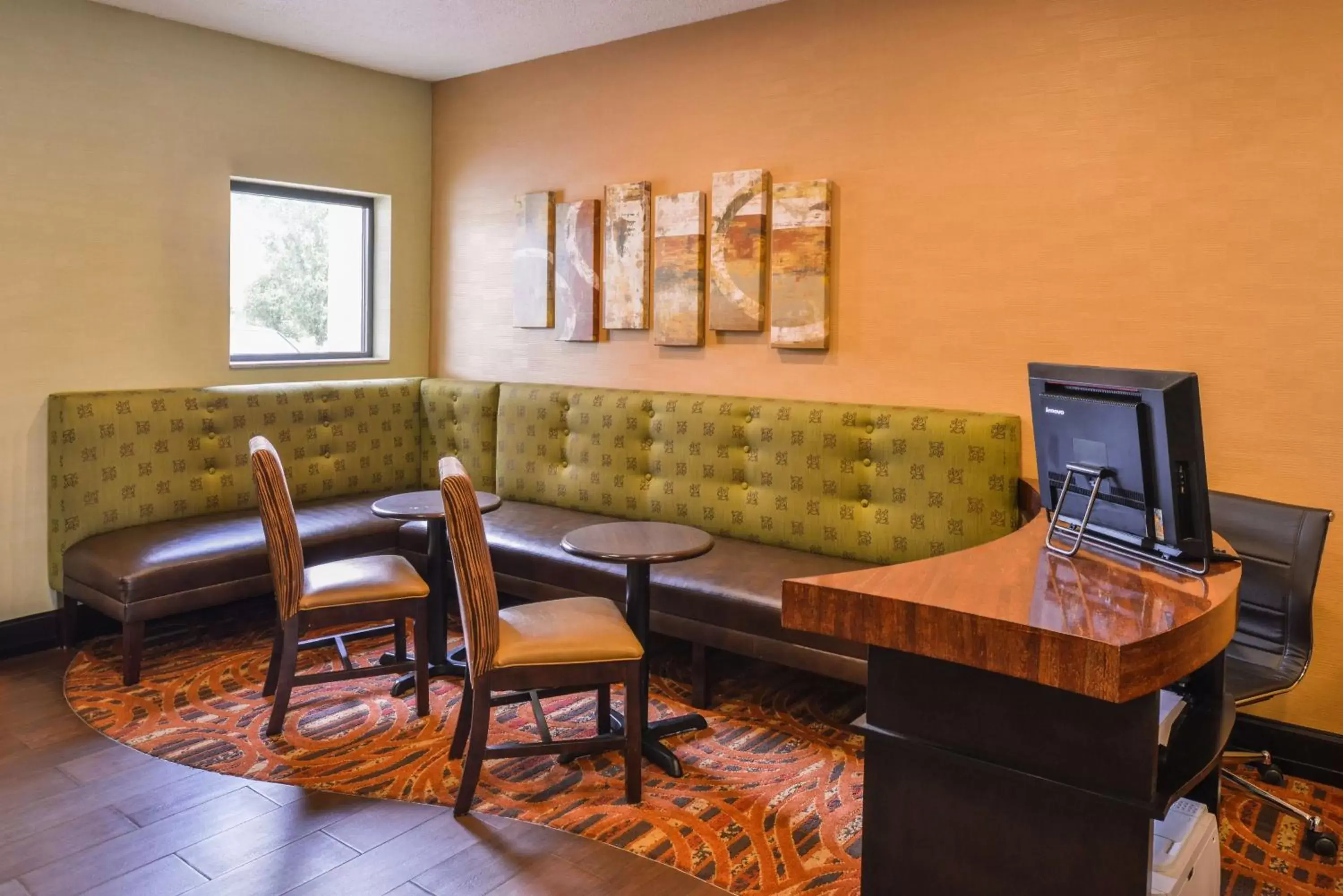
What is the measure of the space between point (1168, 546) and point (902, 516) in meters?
1.71

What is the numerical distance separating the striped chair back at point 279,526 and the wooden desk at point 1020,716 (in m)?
1.97

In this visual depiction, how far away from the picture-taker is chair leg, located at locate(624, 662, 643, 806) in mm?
2762

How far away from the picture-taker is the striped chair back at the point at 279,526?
3.14 meters

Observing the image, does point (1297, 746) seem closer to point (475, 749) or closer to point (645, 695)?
point (645, 695)

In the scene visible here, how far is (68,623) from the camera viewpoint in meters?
4.07

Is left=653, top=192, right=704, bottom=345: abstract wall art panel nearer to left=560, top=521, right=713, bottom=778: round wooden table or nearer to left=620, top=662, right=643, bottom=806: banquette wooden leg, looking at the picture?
left=560, top=521, right=713, bottom=778: round wooden table

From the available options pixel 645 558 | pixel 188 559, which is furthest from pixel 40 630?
pixel 645 558

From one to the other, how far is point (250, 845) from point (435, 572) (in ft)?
4.41

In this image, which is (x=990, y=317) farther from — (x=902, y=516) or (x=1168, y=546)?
(x=1168, y=546)

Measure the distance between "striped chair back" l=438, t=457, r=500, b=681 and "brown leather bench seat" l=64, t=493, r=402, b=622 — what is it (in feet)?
4.52

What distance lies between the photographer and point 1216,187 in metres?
3.12

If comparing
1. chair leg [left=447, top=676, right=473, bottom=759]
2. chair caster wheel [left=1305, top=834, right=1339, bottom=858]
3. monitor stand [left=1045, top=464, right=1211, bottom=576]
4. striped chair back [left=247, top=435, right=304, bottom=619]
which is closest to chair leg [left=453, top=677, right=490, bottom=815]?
chair leg [left=447, top=676, right=473, bottom=759]

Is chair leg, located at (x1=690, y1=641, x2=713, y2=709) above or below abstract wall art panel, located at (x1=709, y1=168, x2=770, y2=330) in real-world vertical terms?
below

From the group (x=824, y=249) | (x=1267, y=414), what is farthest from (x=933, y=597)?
(x=824, y=249)
